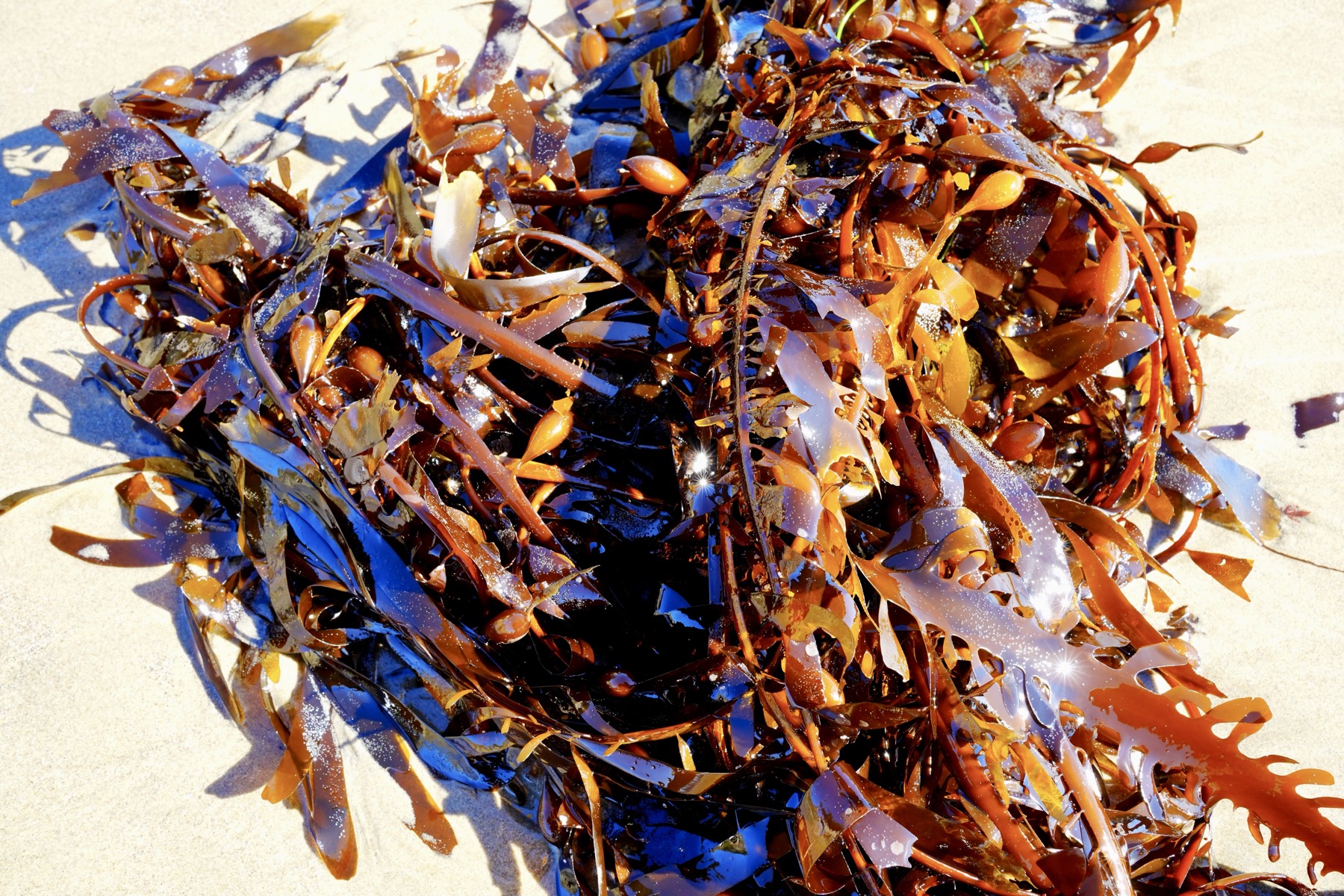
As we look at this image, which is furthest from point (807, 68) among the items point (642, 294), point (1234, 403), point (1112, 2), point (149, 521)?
point (149, 521)

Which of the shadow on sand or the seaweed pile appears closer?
the seaweed pile

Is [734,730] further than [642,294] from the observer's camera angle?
No

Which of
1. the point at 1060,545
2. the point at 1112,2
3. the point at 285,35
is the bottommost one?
the point at 1060,545

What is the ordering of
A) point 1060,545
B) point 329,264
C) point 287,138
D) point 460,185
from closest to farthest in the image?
point 1060,545
point 460,185
point 329,264
point 287,138

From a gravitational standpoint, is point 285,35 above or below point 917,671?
above

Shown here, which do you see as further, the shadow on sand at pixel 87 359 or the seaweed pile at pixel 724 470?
the shadow on sand at pixel 87 359

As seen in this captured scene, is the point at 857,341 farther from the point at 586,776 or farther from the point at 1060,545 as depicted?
the point at 586,776

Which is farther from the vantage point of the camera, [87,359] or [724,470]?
[87,359]

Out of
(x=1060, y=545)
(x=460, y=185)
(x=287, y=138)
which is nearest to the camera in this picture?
(x=1060, y=545)
